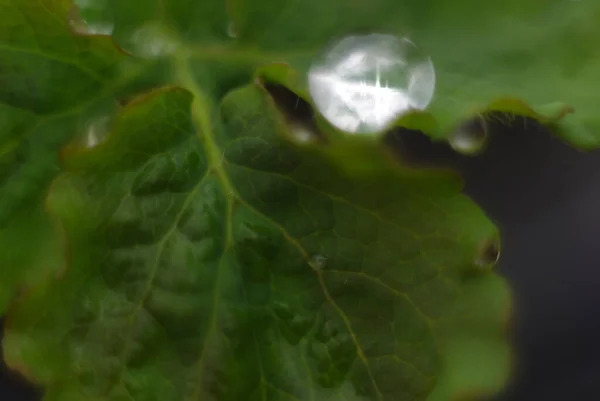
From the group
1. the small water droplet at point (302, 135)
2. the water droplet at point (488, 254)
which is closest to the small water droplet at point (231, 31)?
the small water droplet at point (302, 135)

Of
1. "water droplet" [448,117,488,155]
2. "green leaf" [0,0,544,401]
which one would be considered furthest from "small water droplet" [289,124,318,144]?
"water droplet" [448,117,488,155]

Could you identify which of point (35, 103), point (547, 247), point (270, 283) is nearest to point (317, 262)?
point (270, 283)

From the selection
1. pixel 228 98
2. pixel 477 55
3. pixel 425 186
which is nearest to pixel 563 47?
pixel 477 55

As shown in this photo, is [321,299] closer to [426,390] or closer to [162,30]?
[426,390]

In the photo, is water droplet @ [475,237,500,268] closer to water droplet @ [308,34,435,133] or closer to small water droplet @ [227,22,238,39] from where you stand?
water droplet @ [308,34,435,133]

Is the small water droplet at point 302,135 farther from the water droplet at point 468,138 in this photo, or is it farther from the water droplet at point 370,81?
the water droplet at point 468,138

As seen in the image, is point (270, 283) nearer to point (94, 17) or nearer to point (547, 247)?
point (94, 17)
